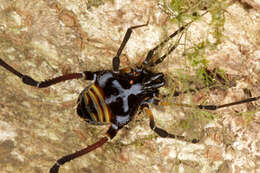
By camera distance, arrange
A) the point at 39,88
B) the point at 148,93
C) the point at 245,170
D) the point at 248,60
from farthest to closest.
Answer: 1. the point at 148,93
2. the point at 39,88
3. the point at 245,170
4. the point at 248,60

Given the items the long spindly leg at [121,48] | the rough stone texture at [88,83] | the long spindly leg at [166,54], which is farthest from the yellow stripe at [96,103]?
the long spindly leg at [166,54]

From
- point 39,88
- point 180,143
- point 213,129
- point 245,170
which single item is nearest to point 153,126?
point 180,143

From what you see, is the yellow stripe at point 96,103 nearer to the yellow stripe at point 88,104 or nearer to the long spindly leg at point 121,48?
the yellow stripe at point 88,104

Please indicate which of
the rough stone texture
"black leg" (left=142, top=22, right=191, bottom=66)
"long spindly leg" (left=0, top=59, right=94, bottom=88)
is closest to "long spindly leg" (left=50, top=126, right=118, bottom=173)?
the rough stone texture

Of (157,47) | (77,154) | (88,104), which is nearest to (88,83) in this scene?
(88,104)

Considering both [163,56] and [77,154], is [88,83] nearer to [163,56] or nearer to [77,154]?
[77,154]

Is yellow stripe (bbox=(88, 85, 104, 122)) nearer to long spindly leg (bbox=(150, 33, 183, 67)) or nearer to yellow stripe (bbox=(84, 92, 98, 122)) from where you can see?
yellow stripe (bbox=(84, 92, 98, 122))

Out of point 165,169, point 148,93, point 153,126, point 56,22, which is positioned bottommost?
point 165,169

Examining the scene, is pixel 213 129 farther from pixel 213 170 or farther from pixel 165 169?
pixel 165 169
